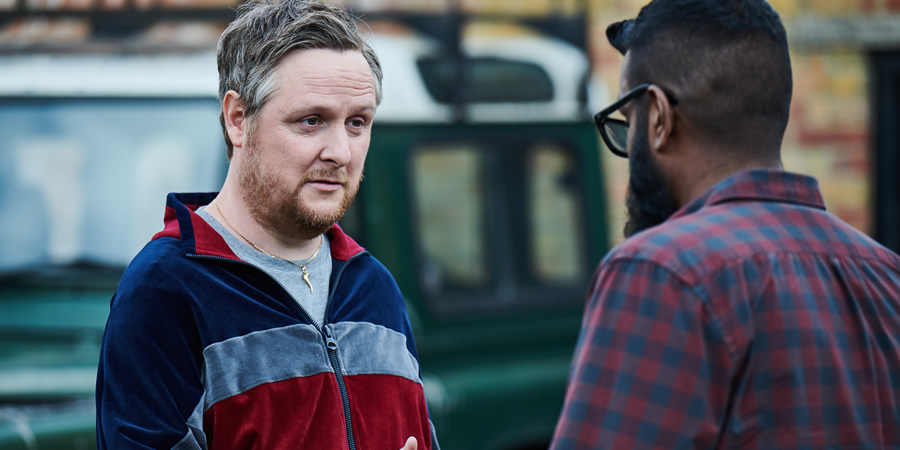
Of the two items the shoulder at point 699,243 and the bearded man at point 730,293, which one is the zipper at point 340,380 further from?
the shoulder at point 699,243

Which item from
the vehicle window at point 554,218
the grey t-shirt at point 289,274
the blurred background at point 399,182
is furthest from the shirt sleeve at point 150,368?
the vehicle window at point 554,218

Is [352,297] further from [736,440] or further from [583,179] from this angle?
[583,179]

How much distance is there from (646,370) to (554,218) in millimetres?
3219

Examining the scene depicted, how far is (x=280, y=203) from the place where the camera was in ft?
5.89

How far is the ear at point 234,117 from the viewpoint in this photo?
1.82 metres

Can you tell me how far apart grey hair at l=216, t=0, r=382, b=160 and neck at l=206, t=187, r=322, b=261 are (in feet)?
0.34

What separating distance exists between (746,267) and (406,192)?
2.63 metres

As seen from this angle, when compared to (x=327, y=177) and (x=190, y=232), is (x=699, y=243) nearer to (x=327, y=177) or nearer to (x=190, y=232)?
(x=327, y=177)

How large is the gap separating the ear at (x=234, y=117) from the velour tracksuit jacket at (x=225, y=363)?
15 centimetres

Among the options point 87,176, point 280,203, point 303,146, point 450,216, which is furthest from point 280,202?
point 450,216

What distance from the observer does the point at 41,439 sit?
302 cm

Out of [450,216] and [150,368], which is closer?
[150,368]

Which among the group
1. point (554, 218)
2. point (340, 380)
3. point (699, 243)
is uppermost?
point (699, 243)

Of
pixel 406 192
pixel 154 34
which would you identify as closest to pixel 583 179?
pixel 406 192
